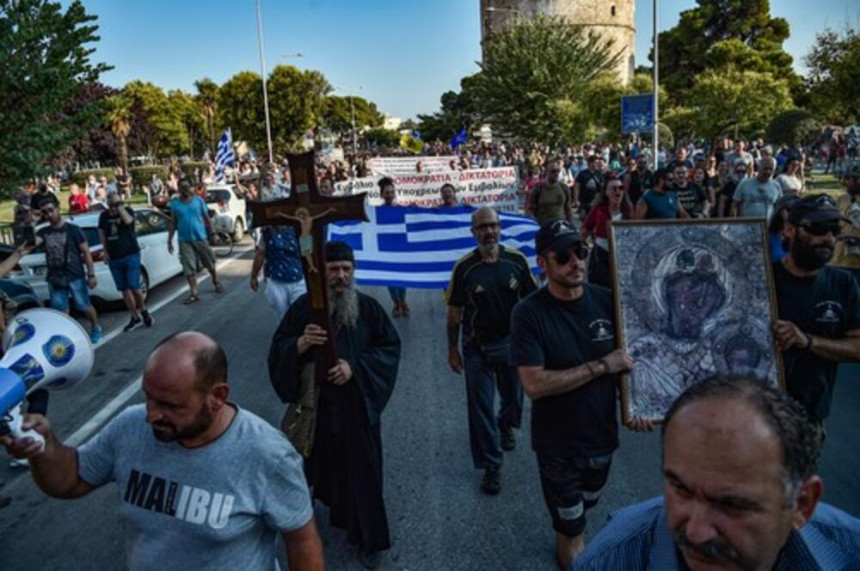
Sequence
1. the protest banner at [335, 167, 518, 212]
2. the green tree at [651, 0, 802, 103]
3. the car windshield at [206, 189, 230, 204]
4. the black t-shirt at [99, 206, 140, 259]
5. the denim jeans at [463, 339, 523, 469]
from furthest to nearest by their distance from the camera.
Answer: the green tree at [651, 0, 802, 103], the car windshield at [206, 189, 230, 204], the protest banner at [335, 167, 518, 212], the black t-shirt at [99, 206, 140, 259], the denim jeans at [463, 339, 523, 469]

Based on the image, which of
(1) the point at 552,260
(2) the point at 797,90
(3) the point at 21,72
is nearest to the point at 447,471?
(1) the point at 552,260

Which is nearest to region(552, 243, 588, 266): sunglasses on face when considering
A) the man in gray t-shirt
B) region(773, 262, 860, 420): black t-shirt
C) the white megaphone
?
region(773, 262, 860, 420): black t-shirt

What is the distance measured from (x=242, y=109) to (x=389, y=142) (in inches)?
1997

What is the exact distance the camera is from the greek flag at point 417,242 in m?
7.59

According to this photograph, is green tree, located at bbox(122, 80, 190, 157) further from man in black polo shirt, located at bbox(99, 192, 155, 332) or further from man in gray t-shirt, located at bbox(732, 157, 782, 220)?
man in gray t-shirt, located at bbox(732, 157, 782, 220)

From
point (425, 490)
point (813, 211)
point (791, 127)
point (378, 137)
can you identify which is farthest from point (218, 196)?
point (378, 137)

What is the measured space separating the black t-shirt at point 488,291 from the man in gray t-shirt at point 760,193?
5.77 metres

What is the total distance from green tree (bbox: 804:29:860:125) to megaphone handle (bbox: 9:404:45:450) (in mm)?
22454

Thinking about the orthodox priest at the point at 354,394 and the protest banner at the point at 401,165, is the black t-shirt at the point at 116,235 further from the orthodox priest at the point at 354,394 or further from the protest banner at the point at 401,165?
the protest banner at the point at 401,165

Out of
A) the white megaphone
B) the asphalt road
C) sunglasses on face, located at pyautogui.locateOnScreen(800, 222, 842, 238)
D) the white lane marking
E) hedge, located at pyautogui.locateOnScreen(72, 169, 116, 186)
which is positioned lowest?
the asphalt road

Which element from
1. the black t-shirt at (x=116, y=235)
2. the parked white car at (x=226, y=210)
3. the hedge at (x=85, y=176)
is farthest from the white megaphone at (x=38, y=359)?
the hedge at (x=85, y=176)

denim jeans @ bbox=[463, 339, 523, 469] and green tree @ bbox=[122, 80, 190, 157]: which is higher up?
green tree @ bbox=[122, 80, 190, 157]

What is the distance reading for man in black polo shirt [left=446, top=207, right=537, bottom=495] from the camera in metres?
4.49

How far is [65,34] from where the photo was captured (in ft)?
27.9
